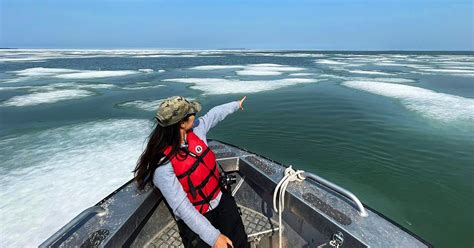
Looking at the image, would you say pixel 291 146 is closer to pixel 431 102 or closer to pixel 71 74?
pixel 431 102

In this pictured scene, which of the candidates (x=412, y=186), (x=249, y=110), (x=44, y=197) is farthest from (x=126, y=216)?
(x=249, y=110)

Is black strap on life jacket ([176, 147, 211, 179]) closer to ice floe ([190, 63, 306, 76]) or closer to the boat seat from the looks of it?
the boat seat

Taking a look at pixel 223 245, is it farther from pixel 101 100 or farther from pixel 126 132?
pixel 101 100

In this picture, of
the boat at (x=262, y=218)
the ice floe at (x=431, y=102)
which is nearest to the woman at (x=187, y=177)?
the boat at (x=262, y=218)

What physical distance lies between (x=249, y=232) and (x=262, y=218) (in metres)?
0.27

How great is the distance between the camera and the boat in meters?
1.91

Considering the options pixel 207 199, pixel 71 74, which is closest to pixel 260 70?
pixel 71 74

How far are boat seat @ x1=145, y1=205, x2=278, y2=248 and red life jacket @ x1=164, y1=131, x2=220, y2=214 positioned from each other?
649 millimetres

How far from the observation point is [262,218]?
2.85m

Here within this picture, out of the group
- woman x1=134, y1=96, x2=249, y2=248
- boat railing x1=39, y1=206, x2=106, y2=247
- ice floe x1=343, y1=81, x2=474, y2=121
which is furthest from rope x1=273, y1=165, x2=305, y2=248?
ice floe x1=343, y1=81, x2=474, y2=121

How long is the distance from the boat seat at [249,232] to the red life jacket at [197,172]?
0.65 m

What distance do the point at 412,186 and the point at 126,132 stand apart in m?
5.32

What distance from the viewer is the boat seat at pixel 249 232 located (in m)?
2.56

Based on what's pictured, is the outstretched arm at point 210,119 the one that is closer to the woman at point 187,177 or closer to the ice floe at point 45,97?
the woman at point 187,177
